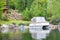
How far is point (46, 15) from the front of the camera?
52.8m

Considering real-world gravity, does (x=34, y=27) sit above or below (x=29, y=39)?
below

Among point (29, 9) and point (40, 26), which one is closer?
point (40, 26)

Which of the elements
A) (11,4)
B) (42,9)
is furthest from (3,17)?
(11,4)

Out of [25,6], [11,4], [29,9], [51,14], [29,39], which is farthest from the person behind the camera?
[11,4]

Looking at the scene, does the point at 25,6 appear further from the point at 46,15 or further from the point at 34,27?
the point at 34,27

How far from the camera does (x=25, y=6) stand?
2330 inches

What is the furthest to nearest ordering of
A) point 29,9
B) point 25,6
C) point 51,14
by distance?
point 25,6 < point 29,9 < point 51,14

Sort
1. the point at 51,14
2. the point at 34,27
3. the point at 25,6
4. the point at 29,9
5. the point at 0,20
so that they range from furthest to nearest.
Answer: the point at 25,6
the point at 29,9
the point at 51,14
the point at 0,20
the point at 34,27

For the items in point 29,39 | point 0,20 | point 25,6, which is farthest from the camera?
point 25,6

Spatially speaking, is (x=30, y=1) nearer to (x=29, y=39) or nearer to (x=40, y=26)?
(x=40, y=26)

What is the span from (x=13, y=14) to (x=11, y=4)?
382 inches

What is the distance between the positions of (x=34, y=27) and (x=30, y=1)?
14.9m

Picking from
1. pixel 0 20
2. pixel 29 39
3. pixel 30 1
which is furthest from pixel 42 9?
pixel 29 39

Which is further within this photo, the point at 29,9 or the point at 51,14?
the point at 29,9
